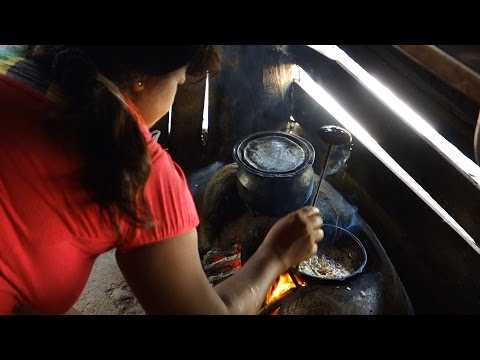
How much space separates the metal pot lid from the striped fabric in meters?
1.84

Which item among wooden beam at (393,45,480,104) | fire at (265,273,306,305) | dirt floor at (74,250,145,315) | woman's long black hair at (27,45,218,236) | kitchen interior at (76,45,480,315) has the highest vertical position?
wooden beam at (393,45,480,104)

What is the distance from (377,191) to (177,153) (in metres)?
2.20

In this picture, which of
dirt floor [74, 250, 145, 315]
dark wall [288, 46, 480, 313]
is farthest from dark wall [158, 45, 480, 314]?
dirt floor [74, 250, 145, 315]

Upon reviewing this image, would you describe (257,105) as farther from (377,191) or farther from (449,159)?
(449,159)

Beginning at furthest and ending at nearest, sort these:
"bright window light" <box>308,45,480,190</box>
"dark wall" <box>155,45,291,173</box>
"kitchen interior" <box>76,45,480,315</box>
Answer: "dark wall" <box>155,45,291,173</box>, "bright window light" <box>308,45,480,190</box>, "kitchen interior" <box>76,45,480,315</box>

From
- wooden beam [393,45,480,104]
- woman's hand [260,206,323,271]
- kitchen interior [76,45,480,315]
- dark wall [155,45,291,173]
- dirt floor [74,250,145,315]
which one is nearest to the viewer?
wooden beam [393,45,480,104]

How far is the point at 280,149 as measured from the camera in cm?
342

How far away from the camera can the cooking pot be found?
10.3 ft

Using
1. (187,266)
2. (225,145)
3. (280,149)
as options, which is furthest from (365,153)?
(187,266)

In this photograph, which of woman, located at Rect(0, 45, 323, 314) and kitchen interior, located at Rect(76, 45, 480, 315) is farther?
kitchen interior, located at Rect(76, 45, 480, 315)

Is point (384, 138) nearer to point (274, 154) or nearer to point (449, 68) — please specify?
point (274, 154)

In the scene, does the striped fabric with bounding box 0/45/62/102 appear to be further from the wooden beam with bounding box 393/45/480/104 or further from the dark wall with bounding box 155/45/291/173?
the dark wall with bounding box 155/45/291/173
